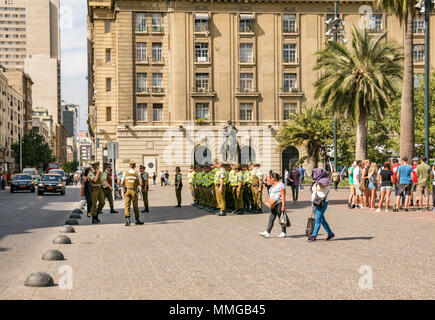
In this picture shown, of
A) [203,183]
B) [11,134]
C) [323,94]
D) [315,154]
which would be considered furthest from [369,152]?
[11,134]

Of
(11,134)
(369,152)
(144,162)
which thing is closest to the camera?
(369,152)

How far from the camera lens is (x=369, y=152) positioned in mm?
47906

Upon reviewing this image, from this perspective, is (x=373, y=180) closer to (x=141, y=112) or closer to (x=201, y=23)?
(x=141, y=112)

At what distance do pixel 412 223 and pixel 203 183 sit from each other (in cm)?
960

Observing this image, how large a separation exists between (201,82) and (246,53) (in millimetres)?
4987

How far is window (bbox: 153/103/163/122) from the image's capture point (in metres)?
57.9

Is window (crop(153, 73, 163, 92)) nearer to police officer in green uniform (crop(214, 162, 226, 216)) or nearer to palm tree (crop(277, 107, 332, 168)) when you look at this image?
palm tree (crop(277, 107, 332, 168))

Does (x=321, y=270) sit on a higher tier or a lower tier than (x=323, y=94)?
lower

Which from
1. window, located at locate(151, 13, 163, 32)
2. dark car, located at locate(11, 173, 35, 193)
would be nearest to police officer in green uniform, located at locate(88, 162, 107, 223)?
dark car, located at locate(11, 173, 35, 193)

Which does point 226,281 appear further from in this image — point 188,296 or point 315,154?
point 315,154

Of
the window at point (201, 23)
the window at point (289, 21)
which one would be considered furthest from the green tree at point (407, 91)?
the window at point (289, 21)

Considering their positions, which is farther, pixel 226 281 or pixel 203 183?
pixel 203 183

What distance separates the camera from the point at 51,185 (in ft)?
137
